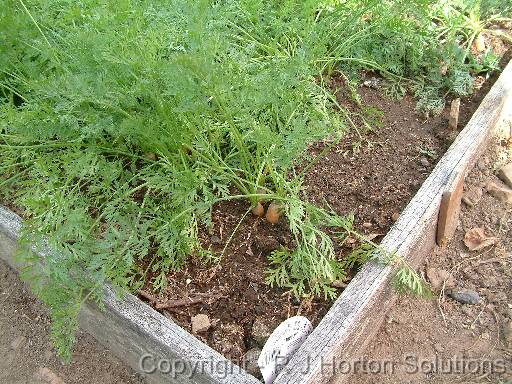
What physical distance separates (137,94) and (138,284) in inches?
25.0

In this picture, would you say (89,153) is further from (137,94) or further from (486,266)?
(486,266)

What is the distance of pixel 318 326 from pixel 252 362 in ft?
0.78

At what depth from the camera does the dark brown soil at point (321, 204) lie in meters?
2.12

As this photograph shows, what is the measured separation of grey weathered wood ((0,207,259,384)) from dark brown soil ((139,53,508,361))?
101 mm

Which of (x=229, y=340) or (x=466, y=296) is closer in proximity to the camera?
(x=229, y=340)

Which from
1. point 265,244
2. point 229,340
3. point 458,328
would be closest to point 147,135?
point 265,244

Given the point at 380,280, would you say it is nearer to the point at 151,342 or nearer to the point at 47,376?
the point at 151,342

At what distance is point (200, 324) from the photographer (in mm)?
2096

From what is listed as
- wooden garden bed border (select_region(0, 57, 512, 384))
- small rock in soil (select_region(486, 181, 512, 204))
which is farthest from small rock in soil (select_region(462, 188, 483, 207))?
wooden garden bed border (select_region(0, 57, 512, 384))

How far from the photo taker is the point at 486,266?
2.47 m

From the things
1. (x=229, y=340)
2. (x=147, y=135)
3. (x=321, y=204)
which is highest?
(x=147, y=135)

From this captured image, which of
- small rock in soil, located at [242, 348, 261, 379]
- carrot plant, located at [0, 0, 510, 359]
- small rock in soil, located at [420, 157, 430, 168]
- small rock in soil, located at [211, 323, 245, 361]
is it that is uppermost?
carrot plant, located at [0, 0, 510, 359]

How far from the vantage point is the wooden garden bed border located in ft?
6.24

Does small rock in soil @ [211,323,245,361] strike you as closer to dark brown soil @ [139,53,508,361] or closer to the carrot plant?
dark brown soil @ [139,53,508,361]
